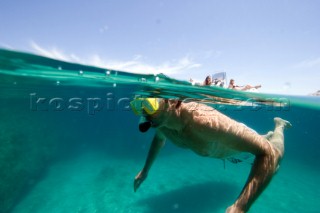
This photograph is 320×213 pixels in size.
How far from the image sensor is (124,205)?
1227cm

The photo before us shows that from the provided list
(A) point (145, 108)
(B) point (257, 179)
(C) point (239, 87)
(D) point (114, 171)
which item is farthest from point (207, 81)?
(D) point (114, 171)

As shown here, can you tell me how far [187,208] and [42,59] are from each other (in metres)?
9.87

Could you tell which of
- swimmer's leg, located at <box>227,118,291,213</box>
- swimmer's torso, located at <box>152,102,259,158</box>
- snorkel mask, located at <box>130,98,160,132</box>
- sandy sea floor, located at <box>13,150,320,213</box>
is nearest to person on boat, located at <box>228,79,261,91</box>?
sandy sea floor, located at <box>13,150,320,213</box>

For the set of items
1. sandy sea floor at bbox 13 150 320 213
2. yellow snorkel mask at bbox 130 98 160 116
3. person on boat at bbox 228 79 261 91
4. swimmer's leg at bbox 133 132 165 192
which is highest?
person on boat at bbox 228 79 261 91

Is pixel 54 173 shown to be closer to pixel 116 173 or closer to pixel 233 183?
pixel 116 173

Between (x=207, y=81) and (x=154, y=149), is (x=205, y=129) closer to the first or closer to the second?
(x=154, y=149)

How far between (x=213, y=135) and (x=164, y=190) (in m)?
11.6

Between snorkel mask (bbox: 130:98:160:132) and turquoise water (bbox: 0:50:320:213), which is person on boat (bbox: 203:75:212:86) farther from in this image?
snorkel mask (bbox: 130:98:160:132)

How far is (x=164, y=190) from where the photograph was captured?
13812mm

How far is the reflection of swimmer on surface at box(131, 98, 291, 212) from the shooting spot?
119 inches

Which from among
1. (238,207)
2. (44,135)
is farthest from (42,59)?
(44,135)

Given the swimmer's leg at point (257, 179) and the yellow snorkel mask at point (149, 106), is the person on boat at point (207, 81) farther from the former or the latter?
the yellow snorkel mask at point (149, 106)

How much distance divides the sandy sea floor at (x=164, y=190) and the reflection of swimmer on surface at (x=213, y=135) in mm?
9032

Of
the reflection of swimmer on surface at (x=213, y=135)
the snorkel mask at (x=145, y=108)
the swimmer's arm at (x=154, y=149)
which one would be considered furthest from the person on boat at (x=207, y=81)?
the snorkel mask at (x=145, y=108)
